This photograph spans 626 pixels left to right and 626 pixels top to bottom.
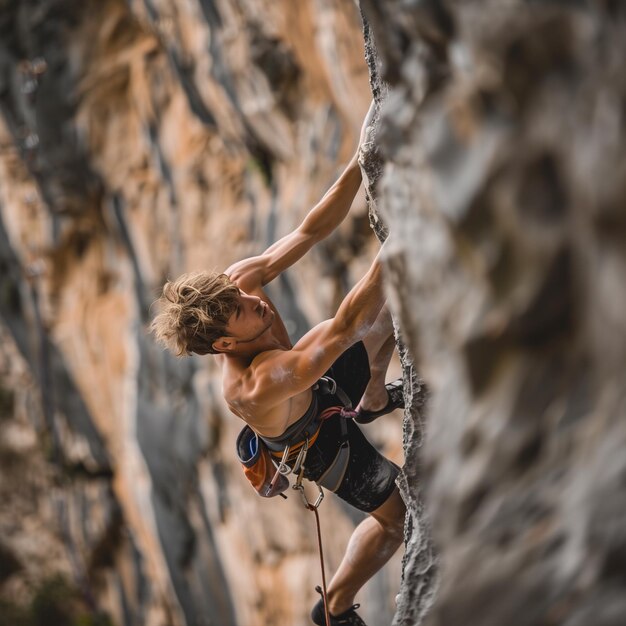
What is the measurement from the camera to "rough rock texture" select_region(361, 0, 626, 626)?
1138 mm

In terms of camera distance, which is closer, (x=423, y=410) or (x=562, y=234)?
(x=562, y=234)

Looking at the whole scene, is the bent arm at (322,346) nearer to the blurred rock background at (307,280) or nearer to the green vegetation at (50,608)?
the blurred rock background at (307,280)

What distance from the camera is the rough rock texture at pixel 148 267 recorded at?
5340 millimetres

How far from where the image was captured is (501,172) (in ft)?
3.95

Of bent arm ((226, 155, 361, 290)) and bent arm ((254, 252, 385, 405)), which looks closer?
bent arm ((254, 252, 385, 405))

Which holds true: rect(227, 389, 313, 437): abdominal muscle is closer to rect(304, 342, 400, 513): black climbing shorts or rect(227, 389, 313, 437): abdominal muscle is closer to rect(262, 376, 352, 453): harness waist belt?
rect(262, 376, 352, 453): harness waist belt

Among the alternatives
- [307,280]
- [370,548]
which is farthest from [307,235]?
[307,280]

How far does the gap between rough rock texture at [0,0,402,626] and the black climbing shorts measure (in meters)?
1.79

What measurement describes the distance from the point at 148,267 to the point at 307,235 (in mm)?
5240

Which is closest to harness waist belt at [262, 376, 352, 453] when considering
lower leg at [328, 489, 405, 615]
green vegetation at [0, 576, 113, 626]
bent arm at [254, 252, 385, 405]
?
bent arm at [254, 252, 385, 405]

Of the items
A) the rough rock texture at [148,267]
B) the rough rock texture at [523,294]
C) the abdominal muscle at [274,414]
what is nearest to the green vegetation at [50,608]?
the rough rock texture at [148,267]

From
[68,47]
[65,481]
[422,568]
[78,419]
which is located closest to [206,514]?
[78,419]

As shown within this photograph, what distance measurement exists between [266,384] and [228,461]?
439cm

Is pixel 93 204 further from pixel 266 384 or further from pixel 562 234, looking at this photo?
pixel 562 234
